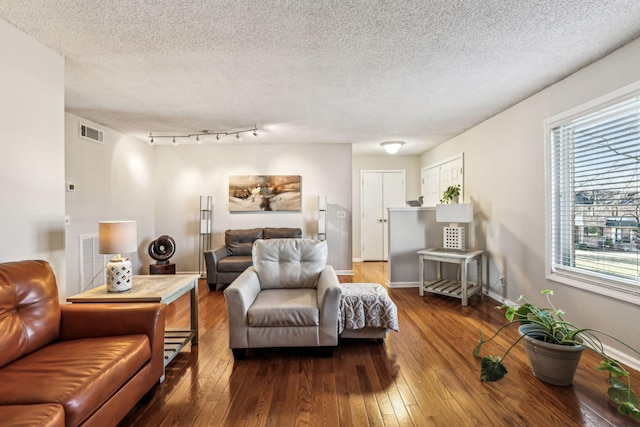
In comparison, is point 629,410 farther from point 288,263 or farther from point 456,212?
point 456,212

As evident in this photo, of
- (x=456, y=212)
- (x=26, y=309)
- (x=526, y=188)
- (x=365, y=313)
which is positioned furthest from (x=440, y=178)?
(x=26, y=309)

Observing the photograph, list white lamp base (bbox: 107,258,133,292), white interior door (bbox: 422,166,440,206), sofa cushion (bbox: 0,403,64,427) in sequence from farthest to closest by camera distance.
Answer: white interior door (bbox: 422,166,440,206)
white lamp base (bbox: 107,258,133,292)
sofa cushion (bbox: 0,403,64,427)

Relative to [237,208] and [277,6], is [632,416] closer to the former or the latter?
[277,6]

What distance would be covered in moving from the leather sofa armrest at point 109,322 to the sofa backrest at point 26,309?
0.21ft

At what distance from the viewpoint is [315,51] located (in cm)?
234

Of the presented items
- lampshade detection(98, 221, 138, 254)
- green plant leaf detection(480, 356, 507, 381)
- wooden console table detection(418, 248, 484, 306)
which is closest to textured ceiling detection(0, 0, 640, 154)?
lampshade detection(98, 221, 138, 254)

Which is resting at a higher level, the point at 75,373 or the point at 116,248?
the point at 116,248

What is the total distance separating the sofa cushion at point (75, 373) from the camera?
4.04ft

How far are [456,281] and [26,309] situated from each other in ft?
14.8

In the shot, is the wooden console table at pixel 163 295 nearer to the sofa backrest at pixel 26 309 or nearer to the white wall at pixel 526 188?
the sofa backrest at pixel 26 309

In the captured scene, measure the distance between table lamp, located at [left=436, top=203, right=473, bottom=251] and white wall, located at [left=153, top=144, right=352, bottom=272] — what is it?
170 cm

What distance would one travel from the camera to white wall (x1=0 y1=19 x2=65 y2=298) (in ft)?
6.41

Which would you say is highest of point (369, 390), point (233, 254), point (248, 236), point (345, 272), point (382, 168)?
point (382, 168)

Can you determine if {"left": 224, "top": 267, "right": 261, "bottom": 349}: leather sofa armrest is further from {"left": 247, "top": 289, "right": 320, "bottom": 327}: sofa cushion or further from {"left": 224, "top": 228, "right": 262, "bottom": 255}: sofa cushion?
{"left": 224, "top": 228, "right": 262, "bottom": 255}: sofa cushion
